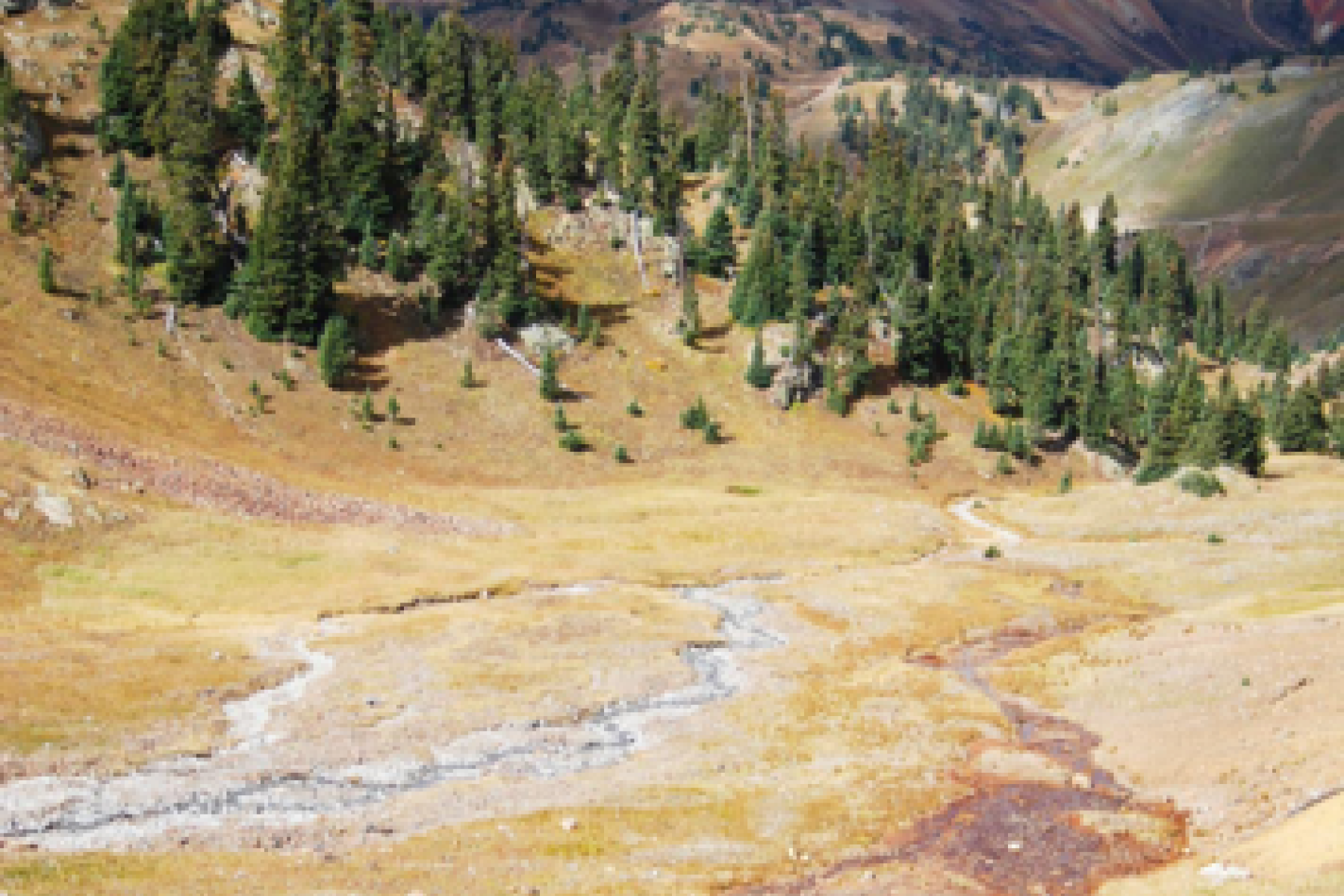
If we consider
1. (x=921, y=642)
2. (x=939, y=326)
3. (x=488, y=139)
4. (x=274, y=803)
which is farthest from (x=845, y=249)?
(x=274, y=803)

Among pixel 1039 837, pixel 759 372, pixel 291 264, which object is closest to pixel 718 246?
pixel 759 372

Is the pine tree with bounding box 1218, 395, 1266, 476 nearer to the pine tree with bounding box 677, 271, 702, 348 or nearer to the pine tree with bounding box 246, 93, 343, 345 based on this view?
the pine tree with bounding box 677, 271, 702, 348

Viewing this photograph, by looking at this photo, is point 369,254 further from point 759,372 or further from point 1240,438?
point 1240,438

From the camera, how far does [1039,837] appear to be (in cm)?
3219

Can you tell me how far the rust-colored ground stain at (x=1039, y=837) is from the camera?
2873 cm

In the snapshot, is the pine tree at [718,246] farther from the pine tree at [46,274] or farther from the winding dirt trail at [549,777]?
the winding dirt trail at [549,777]

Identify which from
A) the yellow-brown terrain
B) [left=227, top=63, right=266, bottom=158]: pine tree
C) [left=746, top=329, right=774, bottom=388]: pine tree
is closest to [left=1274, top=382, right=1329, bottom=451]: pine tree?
the yellow-brown terrain

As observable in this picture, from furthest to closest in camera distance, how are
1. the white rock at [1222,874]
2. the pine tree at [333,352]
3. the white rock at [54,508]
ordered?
the pine tree at [333,352] → the white rock at [54,508] → the white rock at [1222,874]

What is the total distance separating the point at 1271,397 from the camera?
19338cm

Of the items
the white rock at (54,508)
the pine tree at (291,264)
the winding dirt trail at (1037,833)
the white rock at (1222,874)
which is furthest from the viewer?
the pine tree at (291,264)

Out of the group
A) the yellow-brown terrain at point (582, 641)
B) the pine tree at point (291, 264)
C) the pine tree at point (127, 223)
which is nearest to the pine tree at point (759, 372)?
the yellow-brown terrain at point (582, 641)

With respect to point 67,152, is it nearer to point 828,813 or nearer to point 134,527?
point 134,527

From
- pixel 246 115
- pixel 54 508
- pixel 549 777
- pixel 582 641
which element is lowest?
pixel 582 641

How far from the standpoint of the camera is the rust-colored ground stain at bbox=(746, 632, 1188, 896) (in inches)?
1131
